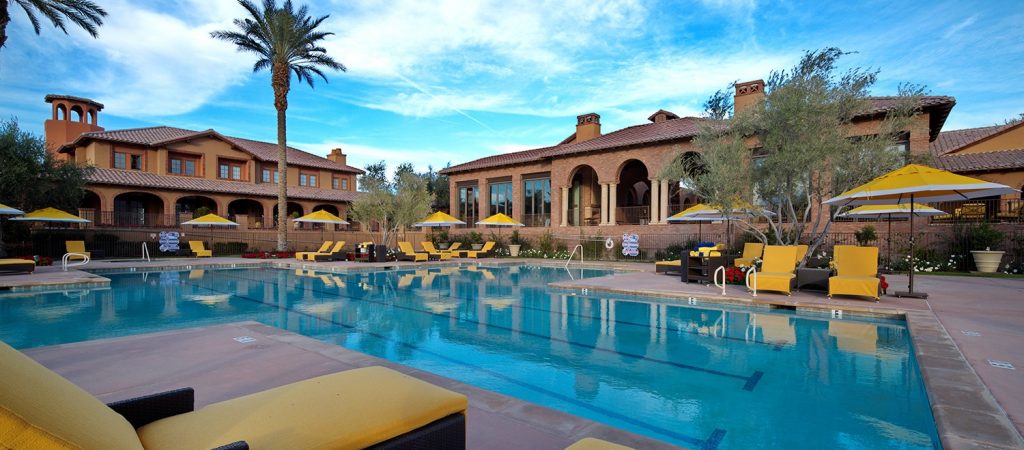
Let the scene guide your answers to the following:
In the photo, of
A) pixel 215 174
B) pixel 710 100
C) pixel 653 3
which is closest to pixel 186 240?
pixel 215 174

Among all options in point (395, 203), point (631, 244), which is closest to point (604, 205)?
point (631, 244)

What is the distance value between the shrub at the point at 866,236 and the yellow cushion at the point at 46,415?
20.9m

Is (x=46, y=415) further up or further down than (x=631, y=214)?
further down

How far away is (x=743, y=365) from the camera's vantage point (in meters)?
5.88

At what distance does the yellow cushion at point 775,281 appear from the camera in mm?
10156

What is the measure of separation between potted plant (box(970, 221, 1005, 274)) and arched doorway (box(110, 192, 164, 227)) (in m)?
36.9

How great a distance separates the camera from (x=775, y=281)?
10.2m

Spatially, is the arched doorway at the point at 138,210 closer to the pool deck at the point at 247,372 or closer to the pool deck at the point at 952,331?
the pool deck at the point at 952,331

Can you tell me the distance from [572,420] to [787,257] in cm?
905

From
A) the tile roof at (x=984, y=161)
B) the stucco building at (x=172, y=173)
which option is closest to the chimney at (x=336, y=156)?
the stucco building at (x=172, y=173)

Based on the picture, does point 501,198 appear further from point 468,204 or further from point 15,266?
point 15,266

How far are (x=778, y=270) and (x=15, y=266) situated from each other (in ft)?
66.3

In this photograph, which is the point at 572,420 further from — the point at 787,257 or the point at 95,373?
the point at 787,257

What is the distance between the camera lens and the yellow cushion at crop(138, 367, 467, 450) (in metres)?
1.95
